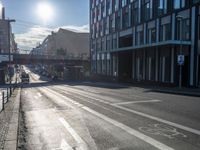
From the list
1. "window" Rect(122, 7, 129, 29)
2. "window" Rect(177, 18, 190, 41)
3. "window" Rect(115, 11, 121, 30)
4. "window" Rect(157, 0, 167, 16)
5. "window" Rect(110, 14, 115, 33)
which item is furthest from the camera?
"window" Rect(110, 14, 115, 33)

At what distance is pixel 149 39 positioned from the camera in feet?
142

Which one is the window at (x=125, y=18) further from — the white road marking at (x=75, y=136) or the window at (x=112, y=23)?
the white road marking at (x=75, y=136)

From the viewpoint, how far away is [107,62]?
62.6 metres

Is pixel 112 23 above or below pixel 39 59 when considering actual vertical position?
above

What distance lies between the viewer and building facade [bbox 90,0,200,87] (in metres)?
32.9

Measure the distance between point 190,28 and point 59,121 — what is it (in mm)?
25665

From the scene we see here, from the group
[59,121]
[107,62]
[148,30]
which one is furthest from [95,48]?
[59,121]

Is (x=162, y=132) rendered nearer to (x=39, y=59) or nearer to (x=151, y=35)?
(x=151, y=35)

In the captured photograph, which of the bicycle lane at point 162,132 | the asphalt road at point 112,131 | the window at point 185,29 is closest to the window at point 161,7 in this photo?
the window at point 185,29

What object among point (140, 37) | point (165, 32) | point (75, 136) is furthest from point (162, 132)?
point (140, 37)

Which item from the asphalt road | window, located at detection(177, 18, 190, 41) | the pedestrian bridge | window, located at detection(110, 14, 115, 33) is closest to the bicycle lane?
the asphalt road

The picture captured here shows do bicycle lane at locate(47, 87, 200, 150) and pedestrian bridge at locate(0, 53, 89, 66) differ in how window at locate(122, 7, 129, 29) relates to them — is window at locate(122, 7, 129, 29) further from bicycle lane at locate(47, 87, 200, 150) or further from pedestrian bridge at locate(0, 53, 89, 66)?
bicycle lane at locate(47, 87, 200, 150)

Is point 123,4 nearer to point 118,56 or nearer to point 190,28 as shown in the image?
point 118,56

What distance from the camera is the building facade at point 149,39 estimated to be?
32938 millimetres
